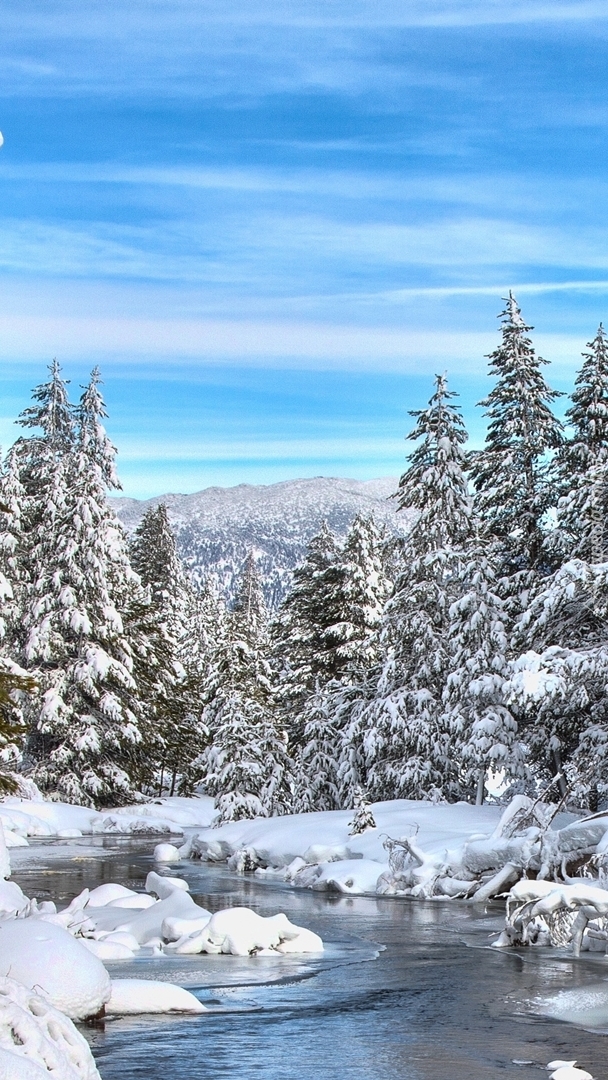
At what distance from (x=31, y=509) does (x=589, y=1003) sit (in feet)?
126

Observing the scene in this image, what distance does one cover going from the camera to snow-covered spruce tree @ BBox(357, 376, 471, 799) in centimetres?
3334

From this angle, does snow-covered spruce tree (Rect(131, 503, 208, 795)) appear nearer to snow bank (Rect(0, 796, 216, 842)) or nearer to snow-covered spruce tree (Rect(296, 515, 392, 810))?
snow bank (Rect(0, 796, 216, 842))

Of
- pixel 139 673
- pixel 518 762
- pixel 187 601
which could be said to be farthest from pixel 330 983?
pixel 187 601

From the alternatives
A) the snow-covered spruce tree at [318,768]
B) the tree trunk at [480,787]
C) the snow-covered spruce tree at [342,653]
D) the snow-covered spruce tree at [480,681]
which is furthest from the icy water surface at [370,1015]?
the snow-covered spruce tree at [342,653]

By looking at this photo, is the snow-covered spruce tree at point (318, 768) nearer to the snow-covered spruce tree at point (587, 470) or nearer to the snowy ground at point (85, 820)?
the snowy ground at point (85, 820)

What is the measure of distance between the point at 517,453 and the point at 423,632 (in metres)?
5.60

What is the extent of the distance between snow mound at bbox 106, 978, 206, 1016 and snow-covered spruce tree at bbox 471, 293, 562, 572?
69.9ft

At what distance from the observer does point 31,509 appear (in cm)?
4800

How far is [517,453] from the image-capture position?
32312mm

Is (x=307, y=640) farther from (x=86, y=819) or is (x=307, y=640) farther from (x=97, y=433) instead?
(x=97, y=433)

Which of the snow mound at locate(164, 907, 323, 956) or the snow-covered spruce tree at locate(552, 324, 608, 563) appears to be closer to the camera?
the snow mound at locate(164, 907, 323, 956)

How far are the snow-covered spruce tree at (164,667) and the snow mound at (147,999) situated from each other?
35.4 meters

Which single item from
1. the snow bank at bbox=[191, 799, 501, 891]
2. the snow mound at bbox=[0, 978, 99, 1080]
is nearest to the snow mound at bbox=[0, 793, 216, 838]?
the snow bank at bbox=[191, 799, 501, 891]

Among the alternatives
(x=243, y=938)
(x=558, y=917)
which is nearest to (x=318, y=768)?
(x=558, y=917)
